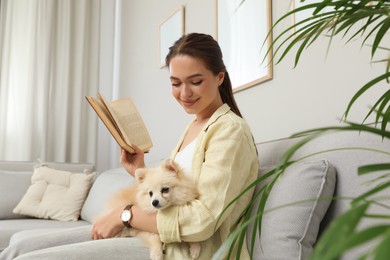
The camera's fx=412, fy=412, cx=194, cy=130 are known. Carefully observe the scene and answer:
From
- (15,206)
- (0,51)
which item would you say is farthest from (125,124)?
(0,51)

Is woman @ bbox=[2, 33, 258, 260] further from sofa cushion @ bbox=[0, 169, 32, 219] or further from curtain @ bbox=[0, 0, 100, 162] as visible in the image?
curtain @ bbox=[0, 0, 100, 162]

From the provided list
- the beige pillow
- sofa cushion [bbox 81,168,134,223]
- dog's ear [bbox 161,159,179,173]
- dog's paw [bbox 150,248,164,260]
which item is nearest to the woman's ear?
dog's ear [bbox 161,159,179,173]

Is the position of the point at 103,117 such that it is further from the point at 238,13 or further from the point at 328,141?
the point at 238,13

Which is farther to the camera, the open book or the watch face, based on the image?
the open book

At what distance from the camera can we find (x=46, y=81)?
4.07 meters

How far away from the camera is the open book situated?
4.80ft

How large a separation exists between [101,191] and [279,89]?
1468 millimetres

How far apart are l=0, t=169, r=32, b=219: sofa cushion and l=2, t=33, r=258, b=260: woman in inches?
78.7

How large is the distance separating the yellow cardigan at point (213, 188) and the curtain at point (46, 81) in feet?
10.3

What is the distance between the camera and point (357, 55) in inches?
57.7

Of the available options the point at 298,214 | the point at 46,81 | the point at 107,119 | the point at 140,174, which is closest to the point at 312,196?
the point at 298,214

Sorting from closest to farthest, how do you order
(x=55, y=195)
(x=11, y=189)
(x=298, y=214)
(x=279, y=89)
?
(x=298, y=214) → (x=279, y=89) → (x=55, y=195) → (x=11, y=189)

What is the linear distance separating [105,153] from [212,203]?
11.2ft

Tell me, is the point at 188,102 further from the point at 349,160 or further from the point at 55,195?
the point at 55,195
